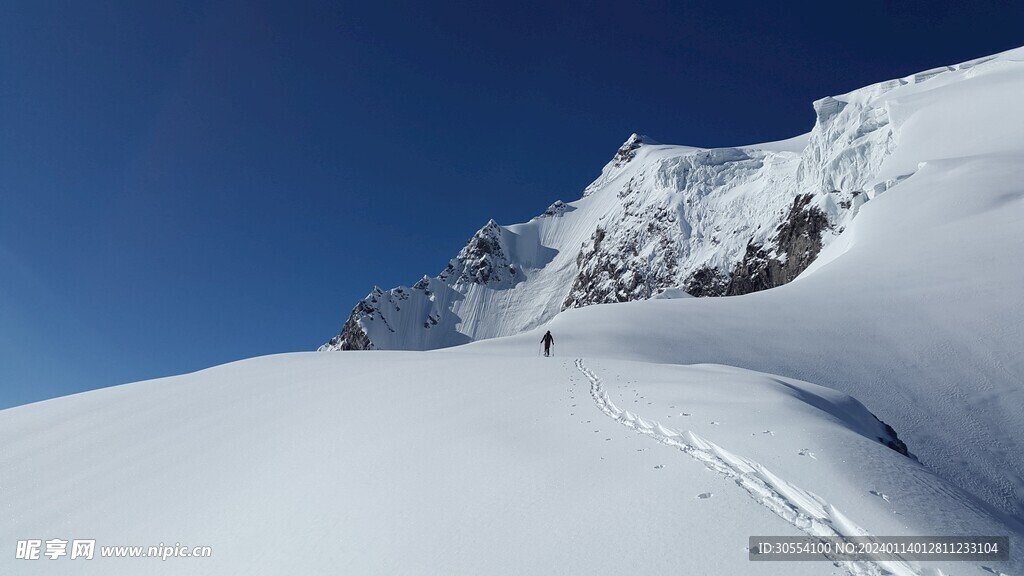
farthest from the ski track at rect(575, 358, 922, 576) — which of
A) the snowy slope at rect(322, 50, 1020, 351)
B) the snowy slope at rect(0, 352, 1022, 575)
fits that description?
the snowy slope at rect(322, 50, 1020, 351)

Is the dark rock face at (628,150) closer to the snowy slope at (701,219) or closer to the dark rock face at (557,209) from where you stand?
the snowy slope at (701,219)

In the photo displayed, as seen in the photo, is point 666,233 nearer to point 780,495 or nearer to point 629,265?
point 629,265

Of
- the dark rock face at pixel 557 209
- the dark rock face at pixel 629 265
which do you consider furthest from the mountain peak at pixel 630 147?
the dark rock face at pixel 629 265

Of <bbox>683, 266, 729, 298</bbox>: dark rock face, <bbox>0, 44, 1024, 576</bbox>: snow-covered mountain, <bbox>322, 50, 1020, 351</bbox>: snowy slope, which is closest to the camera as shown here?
<bbox>0, 44, 1024, 576</bbox>: snow-covered mountain

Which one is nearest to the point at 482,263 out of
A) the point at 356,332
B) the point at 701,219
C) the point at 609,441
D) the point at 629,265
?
the point at 356,332

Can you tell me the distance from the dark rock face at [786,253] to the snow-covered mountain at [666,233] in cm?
24

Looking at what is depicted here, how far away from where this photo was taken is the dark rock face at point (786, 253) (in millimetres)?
62719

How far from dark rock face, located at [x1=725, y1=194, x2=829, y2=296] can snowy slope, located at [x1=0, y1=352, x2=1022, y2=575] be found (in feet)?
189

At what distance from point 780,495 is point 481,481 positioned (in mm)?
3404

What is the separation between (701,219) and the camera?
107562mm

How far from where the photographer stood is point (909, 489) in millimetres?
5578

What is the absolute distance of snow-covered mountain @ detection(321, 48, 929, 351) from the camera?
198ft

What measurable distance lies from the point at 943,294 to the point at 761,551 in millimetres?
23882

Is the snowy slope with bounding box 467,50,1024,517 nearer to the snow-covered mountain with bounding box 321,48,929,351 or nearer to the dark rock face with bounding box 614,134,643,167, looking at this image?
the snow-covered mountain with bounding box 321,48,929,351
